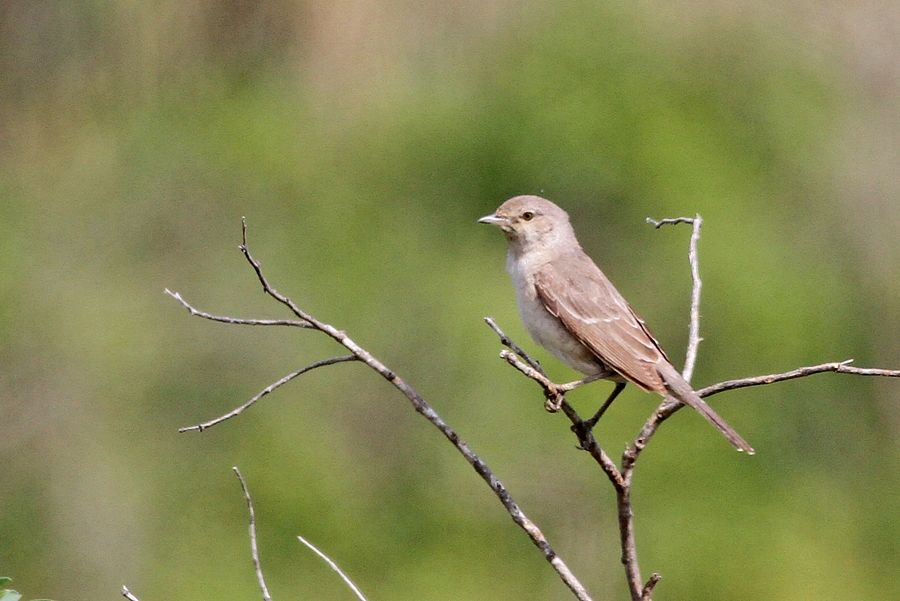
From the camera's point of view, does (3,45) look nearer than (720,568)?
No

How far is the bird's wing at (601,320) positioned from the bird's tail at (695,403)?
0.04 meters

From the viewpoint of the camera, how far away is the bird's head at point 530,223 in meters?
6.43

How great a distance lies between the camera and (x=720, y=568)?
11703mm

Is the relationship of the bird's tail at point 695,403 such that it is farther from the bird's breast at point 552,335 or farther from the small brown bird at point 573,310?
the bird's breast at point 552,335

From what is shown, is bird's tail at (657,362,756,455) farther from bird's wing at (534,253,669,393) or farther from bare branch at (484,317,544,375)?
bare branch at (484,317,544,375)

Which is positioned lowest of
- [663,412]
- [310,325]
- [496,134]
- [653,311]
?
[663,412]

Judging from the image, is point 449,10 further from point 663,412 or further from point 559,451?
point 663,412

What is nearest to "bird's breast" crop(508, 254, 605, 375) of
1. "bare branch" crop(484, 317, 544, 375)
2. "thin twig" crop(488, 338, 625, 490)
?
"thin twig" crop(488, 338, 625, 490)

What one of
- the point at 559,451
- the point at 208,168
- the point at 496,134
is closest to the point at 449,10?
the point at 496,134

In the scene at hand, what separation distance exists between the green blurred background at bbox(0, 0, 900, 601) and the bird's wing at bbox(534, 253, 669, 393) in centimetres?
473

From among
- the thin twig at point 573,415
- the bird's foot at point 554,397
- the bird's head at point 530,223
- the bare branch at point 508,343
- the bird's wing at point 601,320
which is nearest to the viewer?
the thin twig at point 573,415

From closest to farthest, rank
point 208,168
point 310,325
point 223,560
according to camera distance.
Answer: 1. point 310,325
2. point 223,560
3. point 208,168

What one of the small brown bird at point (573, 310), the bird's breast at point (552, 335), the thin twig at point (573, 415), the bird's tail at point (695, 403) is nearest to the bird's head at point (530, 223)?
the small brown bird at point (573, 310)

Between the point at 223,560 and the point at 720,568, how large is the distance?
13.4ft
